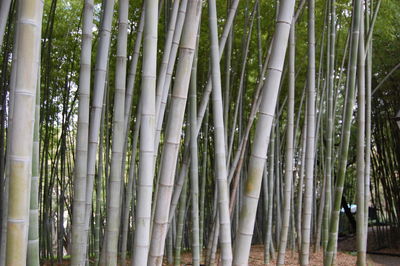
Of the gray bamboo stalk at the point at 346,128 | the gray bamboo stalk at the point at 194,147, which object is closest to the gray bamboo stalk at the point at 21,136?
the gray bamboo stalk at the point at 194,147

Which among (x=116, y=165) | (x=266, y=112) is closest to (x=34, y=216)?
(x=116, y=165)

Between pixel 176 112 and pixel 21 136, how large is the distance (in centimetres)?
50

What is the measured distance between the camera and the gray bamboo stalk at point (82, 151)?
5.87 feet

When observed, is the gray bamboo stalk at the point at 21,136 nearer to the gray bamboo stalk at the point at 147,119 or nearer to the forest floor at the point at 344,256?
the gray bamboo stalk at the point at 147,119

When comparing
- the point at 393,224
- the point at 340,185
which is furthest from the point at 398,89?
the point at 340,185

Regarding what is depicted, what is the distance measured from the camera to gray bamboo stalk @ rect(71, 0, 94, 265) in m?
1.79

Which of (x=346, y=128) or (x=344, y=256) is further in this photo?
(x=344, y=256)

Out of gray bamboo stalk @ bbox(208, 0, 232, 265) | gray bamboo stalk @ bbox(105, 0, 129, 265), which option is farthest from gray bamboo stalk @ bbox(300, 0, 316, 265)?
gray bamboo stalk @ bbox(105, 0, 129, 265)

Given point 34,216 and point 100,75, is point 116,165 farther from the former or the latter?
point 34,216

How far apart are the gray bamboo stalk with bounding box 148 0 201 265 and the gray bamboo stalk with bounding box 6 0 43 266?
46 cm

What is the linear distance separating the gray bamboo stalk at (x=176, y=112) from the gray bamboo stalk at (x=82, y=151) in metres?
0.44

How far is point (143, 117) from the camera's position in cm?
149

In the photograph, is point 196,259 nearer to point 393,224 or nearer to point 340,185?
point 340,185

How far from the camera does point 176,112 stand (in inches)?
56.6
